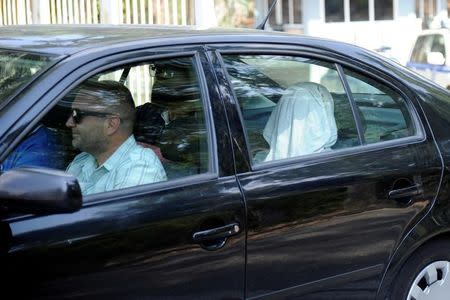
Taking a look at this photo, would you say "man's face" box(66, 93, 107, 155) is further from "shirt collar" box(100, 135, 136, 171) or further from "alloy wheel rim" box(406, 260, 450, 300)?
"alloy wheel rim" box(406, 260, 450, 300)

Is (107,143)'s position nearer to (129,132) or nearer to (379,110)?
(129,132)

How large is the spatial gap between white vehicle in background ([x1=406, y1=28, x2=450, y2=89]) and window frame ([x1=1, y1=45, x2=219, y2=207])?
9279mm

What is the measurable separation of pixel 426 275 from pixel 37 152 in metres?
1.94

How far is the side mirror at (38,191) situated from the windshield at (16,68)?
15.9 inches

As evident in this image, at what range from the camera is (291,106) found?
12.0 ft

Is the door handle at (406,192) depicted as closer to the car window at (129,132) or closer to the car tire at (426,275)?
the car tire at (426,275)

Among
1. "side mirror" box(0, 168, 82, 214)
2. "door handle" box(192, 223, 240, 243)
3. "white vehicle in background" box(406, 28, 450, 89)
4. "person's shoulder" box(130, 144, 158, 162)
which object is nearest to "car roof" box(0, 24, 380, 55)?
"person's shoulder" box(130, 144, 158, 162)

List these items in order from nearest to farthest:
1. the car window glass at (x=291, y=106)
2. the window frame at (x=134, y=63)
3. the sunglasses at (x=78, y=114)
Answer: the window frame at (x=134, y=63)
the sunglasses at (x=78, y=114)
the car window glass at (x=291, y=106)

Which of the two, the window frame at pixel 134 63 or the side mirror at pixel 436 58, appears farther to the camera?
the side mirror at pixel 436 58

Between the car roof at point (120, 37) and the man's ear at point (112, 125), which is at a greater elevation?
the car roof at point (120, 37)

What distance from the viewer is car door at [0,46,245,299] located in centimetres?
264

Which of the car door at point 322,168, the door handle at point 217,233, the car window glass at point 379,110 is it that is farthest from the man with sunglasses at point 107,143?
the car window glass at point 379,110

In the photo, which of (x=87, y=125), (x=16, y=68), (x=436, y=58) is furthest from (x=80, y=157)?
(x=436, y=58)

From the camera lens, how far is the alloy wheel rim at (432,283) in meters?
3.81
